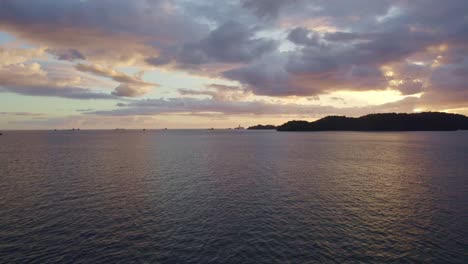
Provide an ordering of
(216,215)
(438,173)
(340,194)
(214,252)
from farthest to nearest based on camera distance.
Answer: (438,173) < (340,194) < (216,215) < (214,252)

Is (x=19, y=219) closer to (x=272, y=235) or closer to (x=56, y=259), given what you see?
(x=56, y=259)

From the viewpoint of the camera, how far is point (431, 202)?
169 feet

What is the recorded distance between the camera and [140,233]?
3781 cm

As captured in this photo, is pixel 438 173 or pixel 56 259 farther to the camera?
pixel 438 173

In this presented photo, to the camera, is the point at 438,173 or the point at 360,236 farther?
the point at 438,173

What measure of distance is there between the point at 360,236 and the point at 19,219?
1945 inches

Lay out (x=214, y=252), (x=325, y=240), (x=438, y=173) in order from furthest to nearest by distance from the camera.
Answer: (x=438, y=173)
(x=325, y=240)
(x=214, y=252)

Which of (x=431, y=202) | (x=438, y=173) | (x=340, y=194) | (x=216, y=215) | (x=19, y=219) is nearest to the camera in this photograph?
(x=19, y=219)

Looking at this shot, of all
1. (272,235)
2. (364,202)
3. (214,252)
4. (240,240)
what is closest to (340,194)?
(364,202)

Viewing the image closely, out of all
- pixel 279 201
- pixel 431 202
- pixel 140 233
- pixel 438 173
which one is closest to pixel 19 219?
pixel 140 233

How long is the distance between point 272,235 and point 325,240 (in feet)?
22.1

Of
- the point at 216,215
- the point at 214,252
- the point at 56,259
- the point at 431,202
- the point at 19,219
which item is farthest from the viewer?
the point at 431,202

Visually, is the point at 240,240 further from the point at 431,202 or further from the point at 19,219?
the point at 431,202

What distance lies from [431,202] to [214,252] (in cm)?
4310
